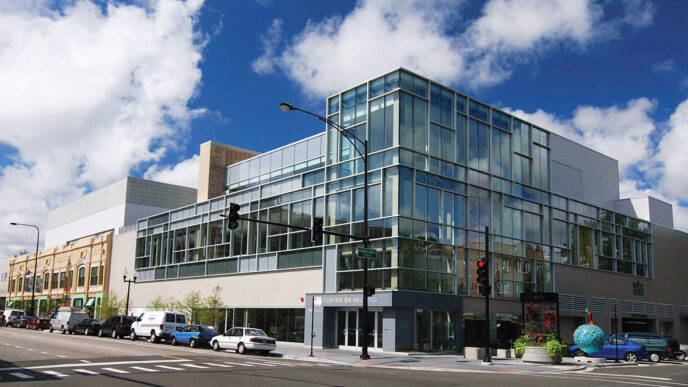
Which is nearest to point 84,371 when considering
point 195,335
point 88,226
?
point 195,335

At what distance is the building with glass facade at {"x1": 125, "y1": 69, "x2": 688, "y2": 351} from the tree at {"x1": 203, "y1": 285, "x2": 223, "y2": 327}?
0.99 m

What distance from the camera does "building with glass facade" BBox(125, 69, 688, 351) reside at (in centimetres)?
3406

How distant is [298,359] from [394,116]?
15022mm

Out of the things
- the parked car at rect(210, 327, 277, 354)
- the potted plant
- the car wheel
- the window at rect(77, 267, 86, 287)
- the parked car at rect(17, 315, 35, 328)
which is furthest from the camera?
the window at rect(77, 267, 86, 287)

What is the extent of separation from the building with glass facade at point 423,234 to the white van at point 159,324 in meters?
6.33

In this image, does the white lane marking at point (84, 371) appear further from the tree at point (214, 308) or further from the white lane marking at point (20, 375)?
the tree at point (214, 308)

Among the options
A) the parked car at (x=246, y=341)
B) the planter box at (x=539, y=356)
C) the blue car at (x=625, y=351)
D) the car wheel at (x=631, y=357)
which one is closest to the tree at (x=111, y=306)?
the parked car at (x=246, y=341)

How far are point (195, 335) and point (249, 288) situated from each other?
984 centimetres

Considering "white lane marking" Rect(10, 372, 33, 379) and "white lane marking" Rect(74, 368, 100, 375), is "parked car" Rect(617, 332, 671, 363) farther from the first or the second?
"white lane marking" Rect(10, 372, 33, 379)

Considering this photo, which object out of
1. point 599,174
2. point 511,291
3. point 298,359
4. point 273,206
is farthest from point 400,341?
point 599,174

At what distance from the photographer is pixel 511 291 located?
129 ft

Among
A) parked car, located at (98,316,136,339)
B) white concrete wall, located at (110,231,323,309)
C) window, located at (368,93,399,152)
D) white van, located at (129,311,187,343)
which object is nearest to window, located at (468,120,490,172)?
window, located at (368,93,399,152)

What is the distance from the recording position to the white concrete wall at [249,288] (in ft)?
128

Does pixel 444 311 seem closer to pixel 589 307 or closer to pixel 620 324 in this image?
pixel 589 307
